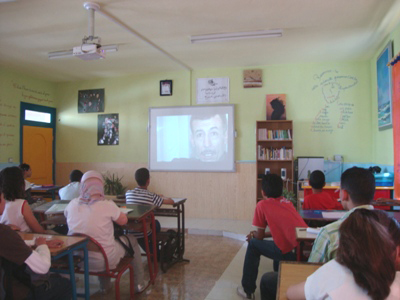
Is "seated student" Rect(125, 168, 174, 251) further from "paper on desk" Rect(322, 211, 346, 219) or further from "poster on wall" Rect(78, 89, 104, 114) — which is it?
"poster on wall" Rect(78, 89, 104, 114)

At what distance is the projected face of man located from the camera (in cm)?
657

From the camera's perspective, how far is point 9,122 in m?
6.50

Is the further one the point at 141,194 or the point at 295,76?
the point at 295,76

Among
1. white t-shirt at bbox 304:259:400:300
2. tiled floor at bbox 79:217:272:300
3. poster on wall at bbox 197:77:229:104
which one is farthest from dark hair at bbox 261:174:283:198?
poster on wall at bbox 197:77:229:104

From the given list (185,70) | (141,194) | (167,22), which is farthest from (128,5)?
(185,70)

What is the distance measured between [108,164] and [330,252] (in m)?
6.19

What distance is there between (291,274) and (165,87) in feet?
19.0

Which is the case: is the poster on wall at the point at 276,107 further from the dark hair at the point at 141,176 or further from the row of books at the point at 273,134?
the dark hair at the point at 141,176

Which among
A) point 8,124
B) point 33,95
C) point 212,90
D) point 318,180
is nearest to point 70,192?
point 318,180

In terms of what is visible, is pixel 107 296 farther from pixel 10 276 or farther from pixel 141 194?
pixel 10 276

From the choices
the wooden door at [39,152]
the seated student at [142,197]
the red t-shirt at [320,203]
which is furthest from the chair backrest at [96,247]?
the wooden door at [39,152]

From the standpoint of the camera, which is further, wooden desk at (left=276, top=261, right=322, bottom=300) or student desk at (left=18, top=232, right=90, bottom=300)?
student desk at (left=18, top=232, right=90, bottom=300)

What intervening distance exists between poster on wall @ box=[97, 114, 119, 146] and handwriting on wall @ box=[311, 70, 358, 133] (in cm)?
406

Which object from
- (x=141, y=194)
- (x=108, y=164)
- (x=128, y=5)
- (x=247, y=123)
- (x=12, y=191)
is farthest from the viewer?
(x=108, y=164)
